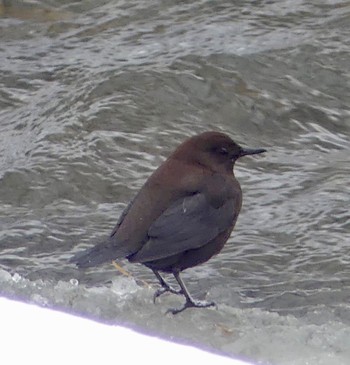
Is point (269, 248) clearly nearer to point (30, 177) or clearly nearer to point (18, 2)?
point (30, 177)

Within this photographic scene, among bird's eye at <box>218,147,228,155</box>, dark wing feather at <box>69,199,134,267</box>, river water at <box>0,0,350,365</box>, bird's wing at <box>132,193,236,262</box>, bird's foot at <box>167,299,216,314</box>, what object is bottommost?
river water at <box>0,0,350,365</box>

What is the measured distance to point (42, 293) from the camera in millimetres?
3006

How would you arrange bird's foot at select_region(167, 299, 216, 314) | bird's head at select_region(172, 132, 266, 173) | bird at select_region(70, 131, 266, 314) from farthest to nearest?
bird's head at select_region(172, 132, 266, 173)
bird at select_region(70, 131, 266, 314)
bird's foot at select_region(167, 299, 216, 314)

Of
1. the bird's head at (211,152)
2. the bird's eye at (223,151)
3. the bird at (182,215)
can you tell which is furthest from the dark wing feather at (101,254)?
the bird's eye at (223,151)

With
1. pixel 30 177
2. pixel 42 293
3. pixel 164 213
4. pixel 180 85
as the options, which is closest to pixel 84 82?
pixel 180 85

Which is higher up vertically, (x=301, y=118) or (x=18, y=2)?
(x=18, y=2)

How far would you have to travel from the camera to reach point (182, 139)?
18.2 ft

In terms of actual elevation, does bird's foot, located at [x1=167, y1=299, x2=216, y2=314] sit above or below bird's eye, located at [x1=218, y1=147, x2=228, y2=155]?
below

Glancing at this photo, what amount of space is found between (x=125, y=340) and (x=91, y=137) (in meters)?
4.09

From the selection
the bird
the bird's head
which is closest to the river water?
the bird

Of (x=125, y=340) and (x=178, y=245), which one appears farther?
(x=178, y=245)

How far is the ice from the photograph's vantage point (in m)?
2.29

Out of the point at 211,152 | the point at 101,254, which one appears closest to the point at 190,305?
the point at 101,254

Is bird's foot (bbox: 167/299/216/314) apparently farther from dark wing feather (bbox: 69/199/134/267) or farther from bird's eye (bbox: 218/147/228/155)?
bird's eye (bbox: 218/147/228/155)
